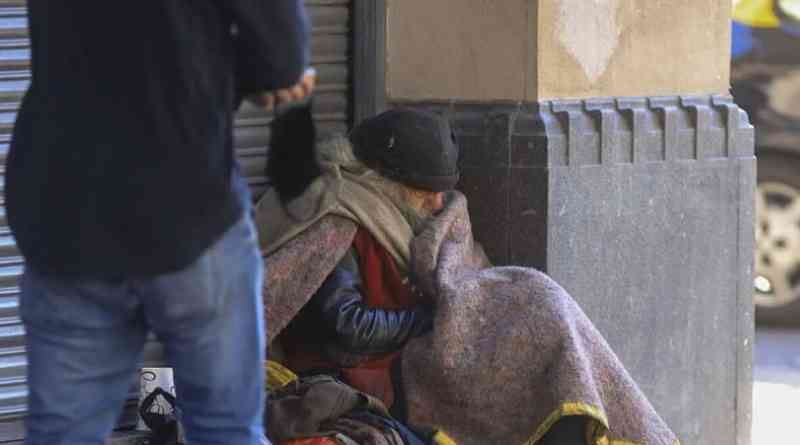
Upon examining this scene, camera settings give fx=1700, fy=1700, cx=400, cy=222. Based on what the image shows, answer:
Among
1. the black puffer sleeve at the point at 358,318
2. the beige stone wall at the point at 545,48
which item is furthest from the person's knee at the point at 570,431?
the beige stone wall at the point at 545,48

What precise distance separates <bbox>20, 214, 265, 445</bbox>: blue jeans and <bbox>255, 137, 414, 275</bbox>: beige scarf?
1476mm

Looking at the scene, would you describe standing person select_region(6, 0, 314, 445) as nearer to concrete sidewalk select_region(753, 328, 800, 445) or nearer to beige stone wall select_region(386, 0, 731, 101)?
beige stone wall select_region(386, 0, 731, 101)

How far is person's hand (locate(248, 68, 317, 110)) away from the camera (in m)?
2.83

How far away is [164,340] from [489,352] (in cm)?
159

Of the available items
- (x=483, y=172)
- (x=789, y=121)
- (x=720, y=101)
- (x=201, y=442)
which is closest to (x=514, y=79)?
(x=483, y=172)

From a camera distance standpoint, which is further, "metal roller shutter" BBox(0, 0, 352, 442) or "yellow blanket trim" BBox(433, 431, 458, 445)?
"metal roller shutter" BBox(0, 0, 352, 442)

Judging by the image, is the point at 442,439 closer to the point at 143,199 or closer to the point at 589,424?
the point at 589,424

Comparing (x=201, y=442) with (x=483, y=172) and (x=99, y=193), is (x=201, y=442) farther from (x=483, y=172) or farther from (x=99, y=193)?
(x=483, y=172)

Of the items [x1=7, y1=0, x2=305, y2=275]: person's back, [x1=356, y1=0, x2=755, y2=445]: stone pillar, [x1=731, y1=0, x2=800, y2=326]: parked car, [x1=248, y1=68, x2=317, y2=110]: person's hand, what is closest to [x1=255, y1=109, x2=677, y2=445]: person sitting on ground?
[x1=356, y1=0, x2=755, y2=445]: stone pillar

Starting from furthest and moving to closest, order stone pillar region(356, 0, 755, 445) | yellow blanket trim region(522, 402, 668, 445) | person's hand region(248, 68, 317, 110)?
1. stone pillar region(356, 0, 755, 445)
2. yellow blanket trim region(522, 402, 668, 445)
3. person's hand region(248, 68, 317, 110)

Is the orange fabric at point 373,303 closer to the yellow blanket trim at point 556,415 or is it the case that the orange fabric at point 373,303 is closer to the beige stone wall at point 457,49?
the yellow blanket trim at point 556,415

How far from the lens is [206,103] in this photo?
8.83ft

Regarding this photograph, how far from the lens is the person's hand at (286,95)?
9.28 ft

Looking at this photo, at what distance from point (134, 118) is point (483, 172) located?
2.25m
